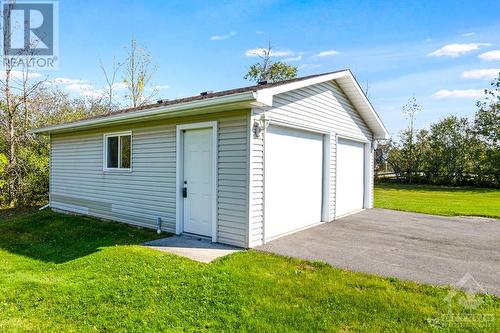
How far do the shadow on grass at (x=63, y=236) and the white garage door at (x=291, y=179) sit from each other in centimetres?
256

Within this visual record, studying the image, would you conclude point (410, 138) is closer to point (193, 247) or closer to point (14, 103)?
point (193, 247)

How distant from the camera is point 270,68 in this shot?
2708cm

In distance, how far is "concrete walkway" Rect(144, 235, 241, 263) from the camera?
531cm

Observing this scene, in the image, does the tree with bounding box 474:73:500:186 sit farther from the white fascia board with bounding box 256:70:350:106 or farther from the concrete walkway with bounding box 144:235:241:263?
the concrete walkway with bounding box 144:235:241:263

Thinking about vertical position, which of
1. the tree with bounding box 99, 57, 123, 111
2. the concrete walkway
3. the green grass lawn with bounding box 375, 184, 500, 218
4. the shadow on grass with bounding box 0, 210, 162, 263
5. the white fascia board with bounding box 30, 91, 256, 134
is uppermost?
the tree with bounding box 99, 57, 123, 111

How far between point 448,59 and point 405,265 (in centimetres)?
1157

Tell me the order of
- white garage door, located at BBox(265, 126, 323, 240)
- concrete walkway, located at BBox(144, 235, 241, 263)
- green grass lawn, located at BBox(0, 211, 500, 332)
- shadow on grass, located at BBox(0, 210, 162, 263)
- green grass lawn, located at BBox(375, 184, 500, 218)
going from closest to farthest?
1. green grass lawn, located at BBox(0, 211, 500, 332)
2. concrete walkway, located at BBox(144, 235, 241, 263)
3. shadow on grass, located at BBox(0, 210, 162, 263)
4. white garage door, located at BBox(265, 126, 323, 240)
5. green grass lawn, located at BBox(375, 184, 500, 218)

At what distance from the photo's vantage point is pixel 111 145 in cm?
881

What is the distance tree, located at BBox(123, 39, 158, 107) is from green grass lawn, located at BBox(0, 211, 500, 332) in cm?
1799

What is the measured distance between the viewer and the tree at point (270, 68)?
26.6 meters

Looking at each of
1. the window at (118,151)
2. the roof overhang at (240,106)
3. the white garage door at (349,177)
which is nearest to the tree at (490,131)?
the roof overhang at (240,106)

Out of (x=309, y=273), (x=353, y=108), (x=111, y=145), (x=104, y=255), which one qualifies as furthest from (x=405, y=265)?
(x=111, y=145)

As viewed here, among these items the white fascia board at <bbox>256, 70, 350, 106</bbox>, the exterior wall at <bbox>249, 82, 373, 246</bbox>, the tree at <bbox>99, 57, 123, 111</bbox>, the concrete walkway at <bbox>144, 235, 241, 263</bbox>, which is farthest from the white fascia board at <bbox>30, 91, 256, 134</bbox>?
the tree at <bbox>99, 57, 123, 111</bbox>

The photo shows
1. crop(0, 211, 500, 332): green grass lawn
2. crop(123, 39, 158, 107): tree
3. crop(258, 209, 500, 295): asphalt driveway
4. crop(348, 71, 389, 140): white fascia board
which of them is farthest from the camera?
crop(123, 39, 158, 107): tree
